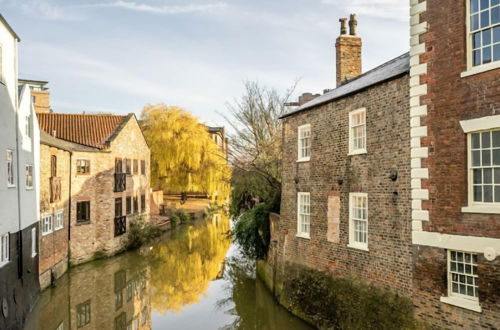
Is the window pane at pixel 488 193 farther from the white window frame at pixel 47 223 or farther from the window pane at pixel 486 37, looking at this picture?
the white window frame at pixel 47 223

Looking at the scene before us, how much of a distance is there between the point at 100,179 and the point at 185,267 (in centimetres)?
732

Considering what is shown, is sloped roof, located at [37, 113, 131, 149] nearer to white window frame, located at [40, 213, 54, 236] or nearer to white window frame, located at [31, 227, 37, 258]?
white window frame, located at [40, 213, 54, 236]

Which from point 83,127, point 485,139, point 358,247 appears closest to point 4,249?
point 358,247

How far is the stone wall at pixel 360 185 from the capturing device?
10430mm

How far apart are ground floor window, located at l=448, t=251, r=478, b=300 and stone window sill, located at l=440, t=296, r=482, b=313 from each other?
0.10 m

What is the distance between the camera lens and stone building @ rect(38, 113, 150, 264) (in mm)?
23834

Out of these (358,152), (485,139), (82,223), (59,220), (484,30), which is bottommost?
(82,223)

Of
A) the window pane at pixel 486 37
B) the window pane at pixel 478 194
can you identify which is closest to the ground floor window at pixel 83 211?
the window pane at pixel 478 194

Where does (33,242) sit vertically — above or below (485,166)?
below

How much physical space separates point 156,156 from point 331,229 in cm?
3134

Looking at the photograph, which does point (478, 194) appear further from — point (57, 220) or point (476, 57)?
point (57, 220)

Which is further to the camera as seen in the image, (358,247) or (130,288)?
(130,288)

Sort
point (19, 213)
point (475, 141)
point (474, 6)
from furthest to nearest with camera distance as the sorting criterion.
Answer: point (19, 213) → point (474, 6) → point (475, 141)

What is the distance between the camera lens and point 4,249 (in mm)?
12797
